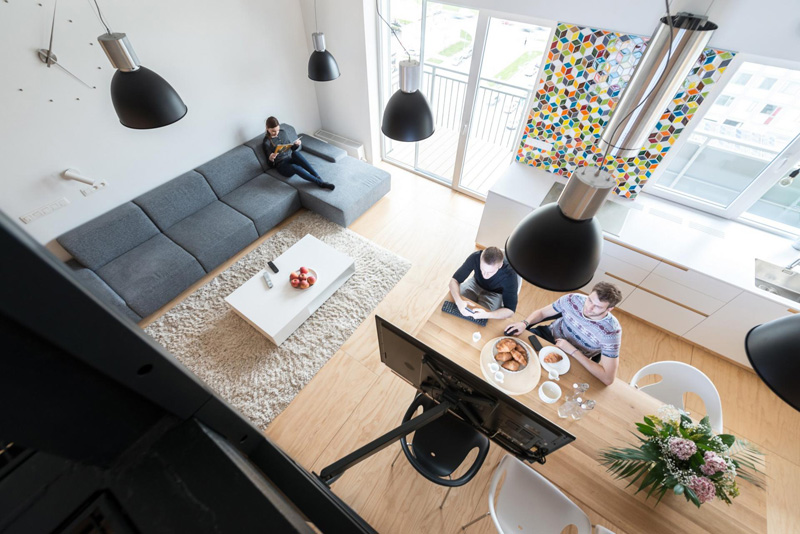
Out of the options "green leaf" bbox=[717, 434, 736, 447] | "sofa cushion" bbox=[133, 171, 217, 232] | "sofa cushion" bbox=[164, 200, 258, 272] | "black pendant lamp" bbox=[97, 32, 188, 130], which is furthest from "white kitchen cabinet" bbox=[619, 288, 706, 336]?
"sofa cushion" bbox=[133, 171, 217, 232]

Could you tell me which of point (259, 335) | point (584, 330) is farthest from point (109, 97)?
point (584, 330)

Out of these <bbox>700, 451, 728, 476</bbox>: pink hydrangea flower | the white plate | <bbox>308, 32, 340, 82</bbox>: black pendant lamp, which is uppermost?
<bbox>308, 32, 340, 82</bbox>: black pendant lamp

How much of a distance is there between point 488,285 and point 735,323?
190 centimetres

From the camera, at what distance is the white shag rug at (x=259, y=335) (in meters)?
2.62

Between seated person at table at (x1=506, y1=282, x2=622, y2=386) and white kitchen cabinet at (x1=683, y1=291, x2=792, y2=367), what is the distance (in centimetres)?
121

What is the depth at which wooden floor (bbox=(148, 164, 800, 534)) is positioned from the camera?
6.86ft

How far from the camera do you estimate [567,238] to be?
1.01 meters

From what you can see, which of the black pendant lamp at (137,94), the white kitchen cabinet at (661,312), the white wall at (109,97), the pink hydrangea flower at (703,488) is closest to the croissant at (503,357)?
the pink hydrangea flower at (703,488)

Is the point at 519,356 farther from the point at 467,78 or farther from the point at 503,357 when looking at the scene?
the point at 467,78

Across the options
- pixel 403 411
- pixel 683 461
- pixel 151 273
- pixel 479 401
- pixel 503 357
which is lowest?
pixel 403 411

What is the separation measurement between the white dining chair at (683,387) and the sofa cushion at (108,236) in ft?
13.1

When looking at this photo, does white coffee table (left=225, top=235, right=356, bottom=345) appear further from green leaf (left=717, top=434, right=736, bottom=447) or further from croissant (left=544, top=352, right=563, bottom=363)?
green leaf (left=717, top=434, right=736, bottom=447)

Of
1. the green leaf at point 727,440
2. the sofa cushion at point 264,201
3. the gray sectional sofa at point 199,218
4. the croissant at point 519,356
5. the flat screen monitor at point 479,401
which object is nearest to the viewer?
the flat screen monitor at point 479,401

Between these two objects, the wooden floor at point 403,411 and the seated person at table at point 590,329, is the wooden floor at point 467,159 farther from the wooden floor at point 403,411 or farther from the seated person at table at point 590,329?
the seated person at table at point 590,329
